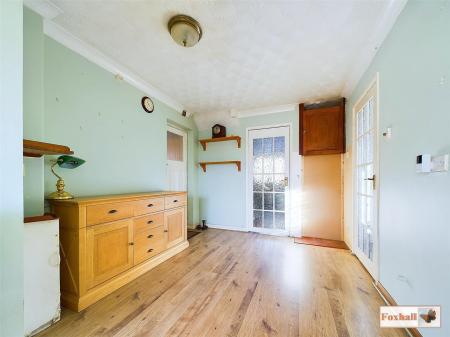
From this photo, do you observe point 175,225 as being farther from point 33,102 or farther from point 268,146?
point 268,146

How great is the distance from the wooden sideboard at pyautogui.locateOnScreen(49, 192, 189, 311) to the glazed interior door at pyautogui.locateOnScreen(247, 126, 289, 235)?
181 centimetres

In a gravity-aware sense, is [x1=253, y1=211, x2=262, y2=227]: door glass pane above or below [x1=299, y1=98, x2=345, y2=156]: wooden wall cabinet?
below

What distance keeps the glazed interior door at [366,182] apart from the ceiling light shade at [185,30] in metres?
1.81

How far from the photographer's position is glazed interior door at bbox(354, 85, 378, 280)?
178 cm

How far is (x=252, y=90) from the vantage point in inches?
107

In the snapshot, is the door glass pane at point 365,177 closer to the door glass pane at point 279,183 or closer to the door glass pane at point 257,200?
the door glass pane at point 279,183

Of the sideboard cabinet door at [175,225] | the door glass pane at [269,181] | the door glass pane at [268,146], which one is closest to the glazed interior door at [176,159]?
the sideboard cabinet door at [175,225]

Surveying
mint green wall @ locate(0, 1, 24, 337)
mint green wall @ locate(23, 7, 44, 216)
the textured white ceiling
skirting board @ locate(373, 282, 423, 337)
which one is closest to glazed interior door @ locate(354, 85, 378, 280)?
skirting board @ locate(373, 282, 423, 337)

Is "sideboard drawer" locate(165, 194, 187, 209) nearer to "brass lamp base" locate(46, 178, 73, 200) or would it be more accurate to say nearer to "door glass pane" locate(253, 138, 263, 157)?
"brass lamp base" locate(46, 178, 73, 200)

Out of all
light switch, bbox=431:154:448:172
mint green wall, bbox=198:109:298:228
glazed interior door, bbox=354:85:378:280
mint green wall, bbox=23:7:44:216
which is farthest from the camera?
mint green wall, bbox=198:109:298:228

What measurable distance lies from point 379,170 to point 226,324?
6.07 feet

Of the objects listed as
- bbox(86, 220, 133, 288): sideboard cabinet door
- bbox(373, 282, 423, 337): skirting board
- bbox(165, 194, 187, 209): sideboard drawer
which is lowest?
bbox(373, 282, 423, 337): skirting board

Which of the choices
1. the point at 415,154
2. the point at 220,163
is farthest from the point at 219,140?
the point at 415,154

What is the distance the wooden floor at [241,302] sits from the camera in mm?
1213
